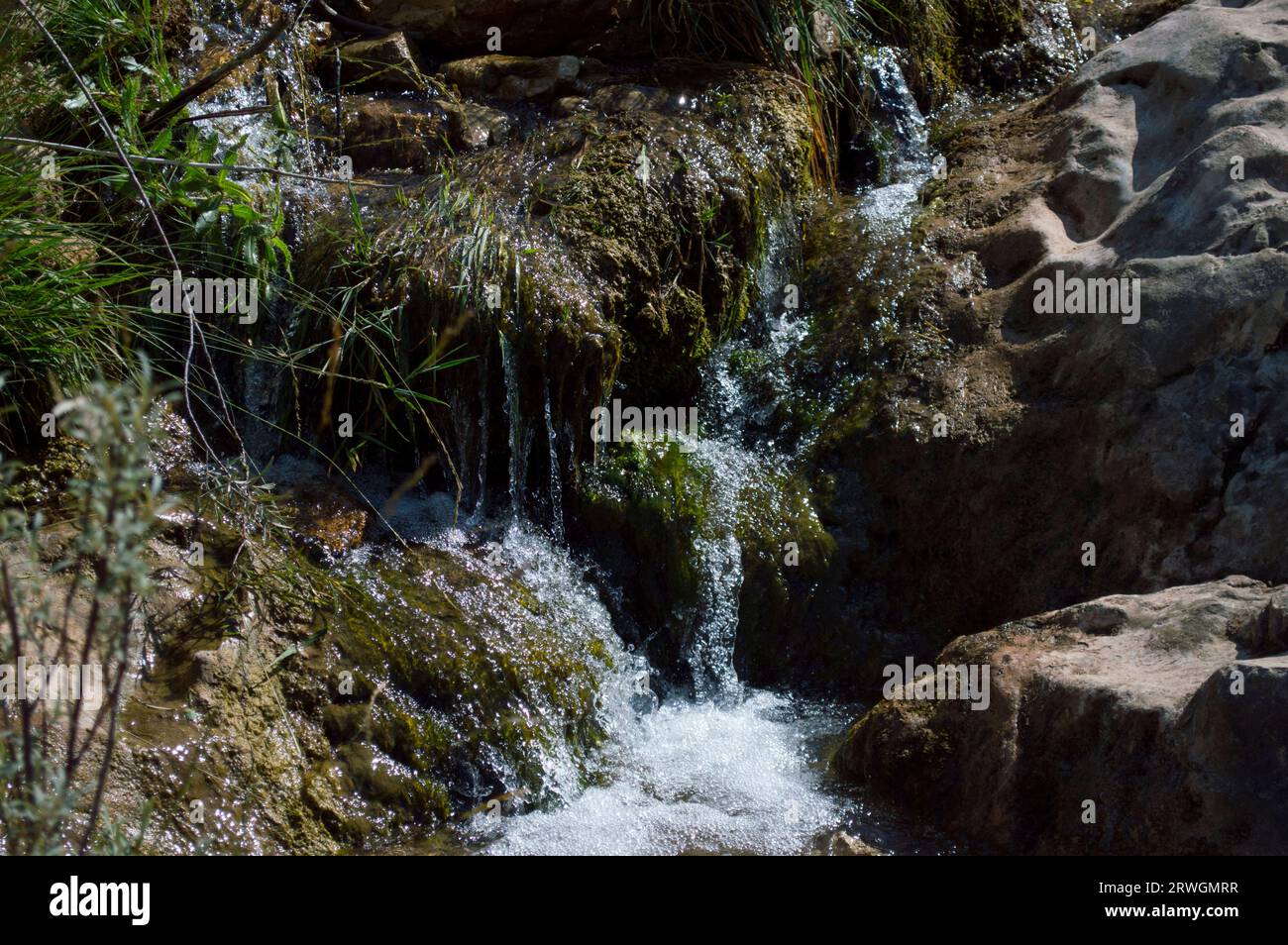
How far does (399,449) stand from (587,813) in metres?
1.62

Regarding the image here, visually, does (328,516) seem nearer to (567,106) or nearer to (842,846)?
(842,846)

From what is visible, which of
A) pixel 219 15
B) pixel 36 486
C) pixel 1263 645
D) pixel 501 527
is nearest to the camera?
pixel 1263 645

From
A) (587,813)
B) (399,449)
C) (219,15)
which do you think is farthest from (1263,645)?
(219,15)

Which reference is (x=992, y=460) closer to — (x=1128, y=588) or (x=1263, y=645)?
(x=1128, y=588)

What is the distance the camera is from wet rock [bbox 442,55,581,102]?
5.88 meters

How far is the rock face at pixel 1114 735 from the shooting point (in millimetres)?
2871

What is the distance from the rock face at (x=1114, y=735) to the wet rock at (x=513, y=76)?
3449mm

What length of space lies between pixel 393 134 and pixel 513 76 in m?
0.78

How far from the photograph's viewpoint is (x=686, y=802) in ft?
12.5

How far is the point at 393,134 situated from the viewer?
5.53 meters

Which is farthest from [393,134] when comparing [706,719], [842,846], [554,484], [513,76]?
[842,846]
